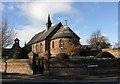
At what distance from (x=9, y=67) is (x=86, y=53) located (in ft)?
74.1

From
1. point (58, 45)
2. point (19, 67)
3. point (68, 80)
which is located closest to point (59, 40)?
point (58, 45)

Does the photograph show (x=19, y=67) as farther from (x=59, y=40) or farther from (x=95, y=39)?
(x=95, y=39)

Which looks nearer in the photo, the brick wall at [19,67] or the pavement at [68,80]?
the pavement at [68,80]

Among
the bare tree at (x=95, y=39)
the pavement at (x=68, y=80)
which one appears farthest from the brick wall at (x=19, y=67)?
the bare tree at (x=95, y=39)

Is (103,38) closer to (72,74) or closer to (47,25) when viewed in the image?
(47,25)

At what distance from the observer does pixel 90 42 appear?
55750 mm

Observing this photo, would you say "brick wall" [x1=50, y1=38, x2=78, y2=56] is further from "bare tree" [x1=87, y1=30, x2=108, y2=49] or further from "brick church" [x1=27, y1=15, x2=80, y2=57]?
"bare tree" [x1=87, y1=30, x2=108, y2=49]

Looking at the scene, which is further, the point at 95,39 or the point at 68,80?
the point at 95,39

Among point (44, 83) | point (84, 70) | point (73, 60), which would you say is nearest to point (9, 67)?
point (44, 83)

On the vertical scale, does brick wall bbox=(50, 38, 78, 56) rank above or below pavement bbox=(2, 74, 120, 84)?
above

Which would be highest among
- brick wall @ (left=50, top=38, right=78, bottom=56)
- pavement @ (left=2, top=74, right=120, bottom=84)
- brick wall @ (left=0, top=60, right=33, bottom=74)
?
brick wall @ (left=50, top=38, right=78, bottom=56)

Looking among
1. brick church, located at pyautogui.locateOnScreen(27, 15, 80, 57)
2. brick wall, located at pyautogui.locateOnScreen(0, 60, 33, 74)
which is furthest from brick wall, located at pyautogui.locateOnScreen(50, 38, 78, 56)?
brick wall, located at pyautogui.locateOnScreen(0, 60, 33, 74)

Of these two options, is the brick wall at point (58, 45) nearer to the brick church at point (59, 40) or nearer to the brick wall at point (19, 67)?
the brick church at point (59, 40)

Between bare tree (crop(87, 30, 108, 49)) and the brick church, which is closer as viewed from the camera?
the brick church
